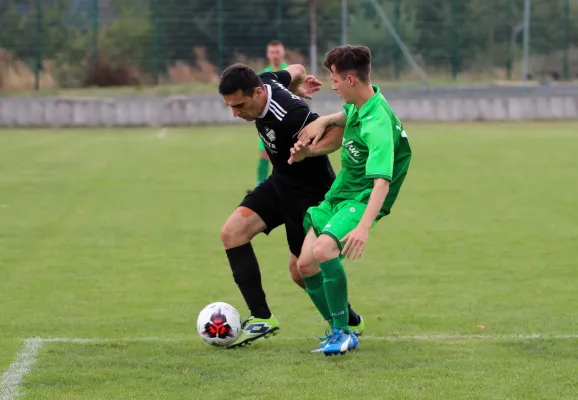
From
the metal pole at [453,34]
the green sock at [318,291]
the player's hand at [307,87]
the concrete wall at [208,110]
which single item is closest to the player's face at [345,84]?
the green sock at [318,291]

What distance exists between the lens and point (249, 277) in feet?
23.0

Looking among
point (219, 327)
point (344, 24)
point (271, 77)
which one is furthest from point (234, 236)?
point (344, 24)

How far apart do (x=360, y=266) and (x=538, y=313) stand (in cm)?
254

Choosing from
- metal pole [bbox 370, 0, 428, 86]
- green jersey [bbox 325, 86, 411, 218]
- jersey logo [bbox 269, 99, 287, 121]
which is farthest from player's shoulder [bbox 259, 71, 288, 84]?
metal pole [bbox 370, 0, 428, 86]

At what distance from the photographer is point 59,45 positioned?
3278 centimetres

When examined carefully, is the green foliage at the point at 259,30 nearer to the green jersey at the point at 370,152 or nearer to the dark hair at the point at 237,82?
the dark hair at the point at 237,82

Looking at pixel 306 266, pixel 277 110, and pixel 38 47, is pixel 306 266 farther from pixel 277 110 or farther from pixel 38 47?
pixel 38 47

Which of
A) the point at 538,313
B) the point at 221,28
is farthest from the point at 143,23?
the point at 538,313

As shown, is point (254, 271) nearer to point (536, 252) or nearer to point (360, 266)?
point (360, 266)

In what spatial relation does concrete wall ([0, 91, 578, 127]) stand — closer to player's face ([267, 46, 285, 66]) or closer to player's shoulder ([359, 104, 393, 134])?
player's face ([267, 46, 285, 66])

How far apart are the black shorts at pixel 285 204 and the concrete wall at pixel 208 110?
22245 millimetres

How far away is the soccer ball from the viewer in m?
6.75

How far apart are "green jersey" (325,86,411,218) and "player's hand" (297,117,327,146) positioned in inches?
5.7

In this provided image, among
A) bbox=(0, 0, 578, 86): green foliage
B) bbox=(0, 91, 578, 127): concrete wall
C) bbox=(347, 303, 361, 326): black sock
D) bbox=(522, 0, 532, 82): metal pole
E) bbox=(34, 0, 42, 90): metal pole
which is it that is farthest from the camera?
bbox=(522, 0, 532, 82): metal pole
